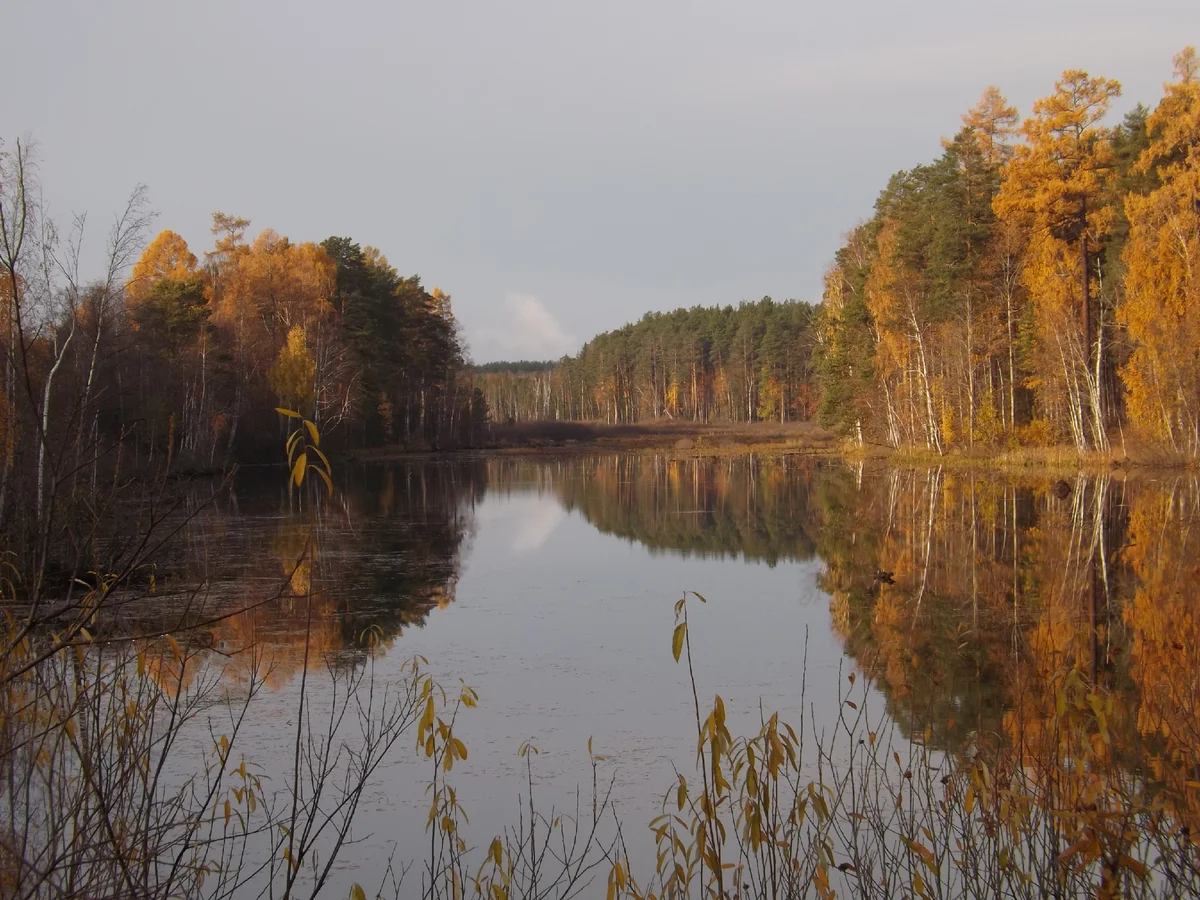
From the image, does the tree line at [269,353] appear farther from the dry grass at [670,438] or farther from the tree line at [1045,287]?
the tree line at [1045,287]

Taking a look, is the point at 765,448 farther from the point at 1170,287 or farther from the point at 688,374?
the point at 688,374

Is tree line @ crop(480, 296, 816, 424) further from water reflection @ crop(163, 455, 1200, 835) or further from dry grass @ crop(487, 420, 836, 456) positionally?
water reflection @ crop(163, 455, 1200, 835)

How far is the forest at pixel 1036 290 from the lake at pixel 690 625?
5.25 meters

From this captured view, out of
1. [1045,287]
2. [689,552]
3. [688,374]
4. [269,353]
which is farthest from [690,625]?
[688,374]

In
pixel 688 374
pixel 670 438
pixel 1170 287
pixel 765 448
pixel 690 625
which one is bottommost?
pixel 690 625

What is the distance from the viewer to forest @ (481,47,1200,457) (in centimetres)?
3003

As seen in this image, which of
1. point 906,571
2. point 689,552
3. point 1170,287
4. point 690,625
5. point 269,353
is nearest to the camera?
point 690,625

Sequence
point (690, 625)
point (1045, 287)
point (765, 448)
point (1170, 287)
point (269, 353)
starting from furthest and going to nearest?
point (765, 448)
point (269, 353)
point (1045, 287)
point (1170, 287)
point (690, 625)

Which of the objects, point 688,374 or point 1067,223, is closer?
point 1067,223

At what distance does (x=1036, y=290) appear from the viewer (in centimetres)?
3488

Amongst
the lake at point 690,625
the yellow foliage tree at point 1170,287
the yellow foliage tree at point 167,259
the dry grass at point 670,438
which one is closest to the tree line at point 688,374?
the dry grass at point 670,438

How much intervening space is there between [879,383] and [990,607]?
34620mm

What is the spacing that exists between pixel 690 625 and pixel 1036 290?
27162 mm

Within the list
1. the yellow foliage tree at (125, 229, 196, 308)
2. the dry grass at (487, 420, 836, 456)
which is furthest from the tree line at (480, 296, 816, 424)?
the yellow foliage tree at (125, 229, 196, 308)
